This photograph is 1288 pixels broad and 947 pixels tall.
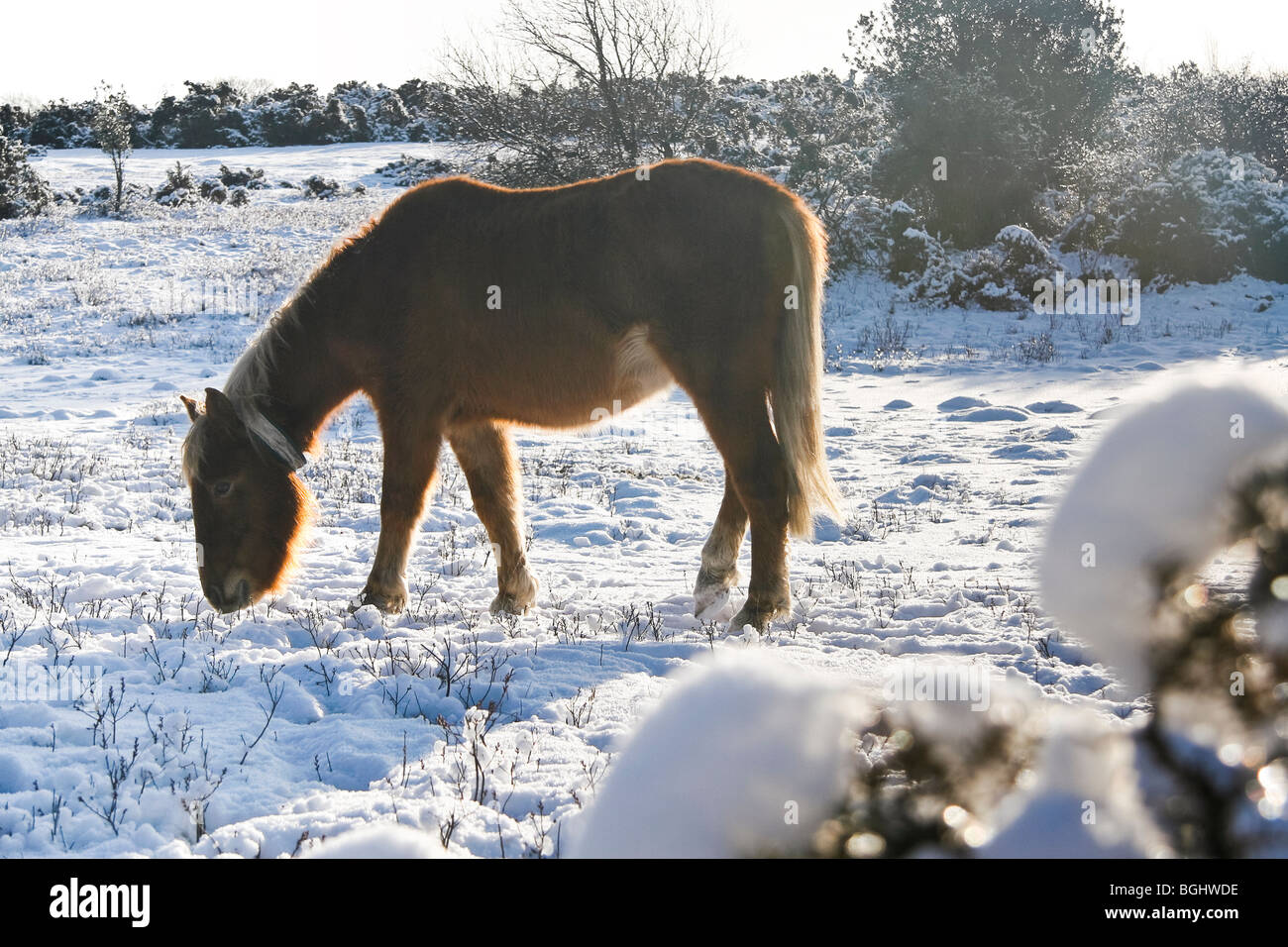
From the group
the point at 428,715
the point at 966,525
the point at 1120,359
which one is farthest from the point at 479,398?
the point at 1120,359

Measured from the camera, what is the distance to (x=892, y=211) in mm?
18828

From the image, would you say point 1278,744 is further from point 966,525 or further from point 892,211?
point 892,211

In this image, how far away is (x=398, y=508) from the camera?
4.89 m

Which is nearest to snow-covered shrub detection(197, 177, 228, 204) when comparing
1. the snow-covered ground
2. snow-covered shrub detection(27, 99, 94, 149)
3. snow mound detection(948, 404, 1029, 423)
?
snow-covered shrub detection(27, 99, 94, 149)

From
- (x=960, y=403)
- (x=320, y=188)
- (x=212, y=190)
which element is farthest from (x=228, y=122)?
(x=960, y=403)

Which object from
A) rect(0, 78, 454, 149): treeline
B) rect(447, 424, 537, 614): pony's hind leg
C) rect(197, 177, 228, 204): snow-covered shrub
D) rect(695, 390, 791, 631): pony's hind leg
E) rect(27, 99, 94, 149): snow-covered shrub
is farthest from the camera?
rect(0, 78, 454, 149): treeline

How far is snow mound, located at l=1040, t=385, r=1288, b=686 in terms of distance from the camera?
0.81 meters

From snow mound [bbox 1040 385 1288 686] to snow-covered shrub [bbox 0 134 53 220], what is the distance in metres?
31.4

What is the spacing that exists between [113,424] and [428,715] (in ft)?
28.9

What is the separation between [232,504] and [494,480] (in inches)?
53.2

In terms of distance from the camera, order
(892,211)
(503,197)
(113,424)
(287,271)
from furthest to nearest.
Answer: (287,271) < (892,211) < (113,424) < (503,197)

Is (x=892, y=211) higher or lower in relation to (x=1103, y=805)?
higher

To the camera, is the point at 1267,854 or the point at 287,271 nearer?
the point at 1267,854

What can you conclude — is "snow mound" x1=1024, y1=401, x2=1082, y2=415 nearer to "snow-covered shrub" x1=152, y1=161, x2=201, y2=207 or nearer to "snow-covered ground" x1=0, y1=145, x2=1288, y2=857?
"snow-covered ground" x1=0, y1=145, x2=1288, y2=857
